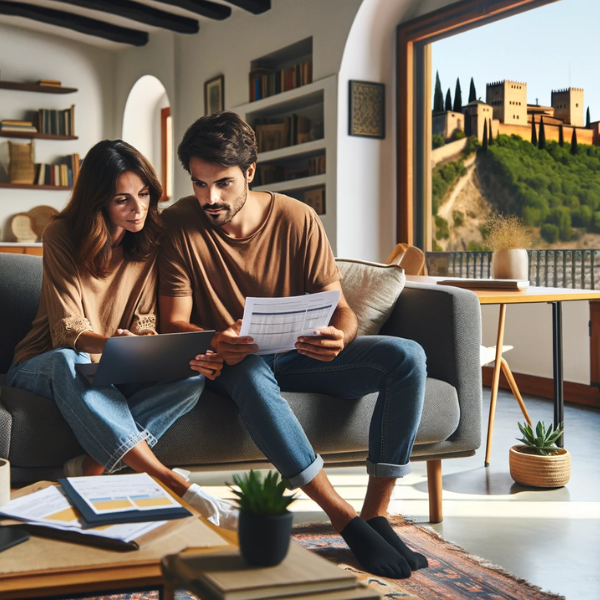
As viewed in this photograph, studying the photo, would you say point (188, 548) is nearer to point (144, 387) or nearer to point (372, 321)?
point (144, 387)

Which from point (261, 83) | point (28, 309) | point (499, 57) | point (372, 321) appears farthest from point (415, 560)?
point (261, 83)

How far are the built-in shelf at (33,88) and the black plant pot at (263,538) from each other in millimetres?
6977

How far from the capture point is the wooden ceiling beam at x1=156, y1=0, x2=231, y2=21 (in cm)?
585

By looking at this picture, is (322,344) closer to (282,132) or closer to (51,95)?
(282,132)

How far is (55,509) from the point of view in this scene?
1.12 metres

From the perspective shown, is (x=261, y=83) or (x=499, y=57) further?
(x=261, y=83)

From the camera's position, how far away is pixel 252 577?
889mm

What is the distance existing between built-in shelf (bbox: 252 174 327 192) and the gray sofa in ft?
8.94

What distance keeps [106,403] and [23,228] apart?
Result: 19.4 feet

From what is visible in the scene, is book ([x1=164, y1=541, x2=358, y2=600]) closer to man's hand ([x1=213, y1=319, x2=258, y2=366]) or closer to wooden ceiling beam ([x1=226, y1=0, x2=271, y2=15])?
man's hand ([x1=213, y1=319, x2=258, y2=366])

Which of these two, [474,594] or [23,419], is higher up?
[23,419]

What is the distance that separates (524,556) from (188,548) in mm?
1195

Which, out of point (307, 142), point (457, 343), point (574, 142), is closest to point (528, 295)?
point (457, 343)

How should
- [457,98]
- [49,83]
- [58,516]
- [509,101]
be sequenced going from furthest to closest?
[49,83] < [457,98] < [509,101] < [58,516]
